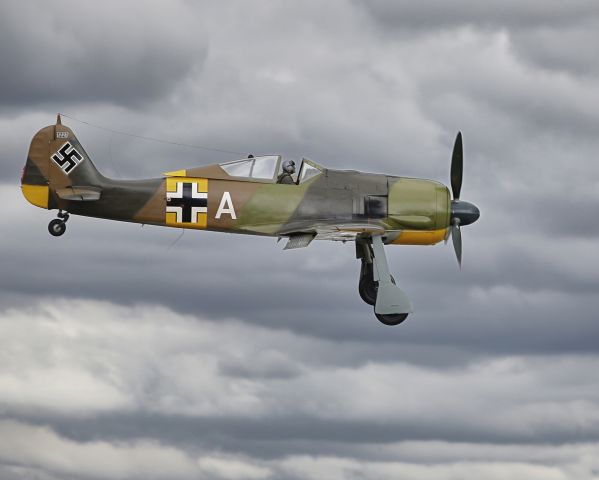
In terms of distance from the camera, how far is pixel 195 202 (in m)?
32.1

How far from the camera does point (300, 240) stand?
31.7 metres

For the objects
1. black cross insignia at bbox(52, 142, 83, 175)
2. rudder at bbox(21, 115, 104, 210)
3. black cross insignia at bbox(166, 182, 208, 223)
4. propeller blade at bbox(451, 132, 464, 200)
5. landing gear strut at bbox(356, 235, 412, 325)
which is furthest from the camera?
propeller blade at bbox(451, 132, 464, 200)

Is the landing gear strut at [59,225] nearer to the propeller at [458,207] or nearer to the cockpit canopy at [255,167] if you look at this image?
the cockpit canopy at [255,167]

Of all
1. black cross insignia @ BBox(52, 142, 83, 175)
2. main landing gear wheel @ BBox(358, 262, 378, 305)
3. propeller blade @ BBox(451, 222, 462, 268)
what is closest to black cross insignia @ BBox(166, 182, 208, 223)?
black cross insignia @ BBox(52, 142, 83, 175)

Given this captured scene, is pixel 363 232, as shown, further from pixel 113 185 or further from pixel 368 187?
pixel 113 185

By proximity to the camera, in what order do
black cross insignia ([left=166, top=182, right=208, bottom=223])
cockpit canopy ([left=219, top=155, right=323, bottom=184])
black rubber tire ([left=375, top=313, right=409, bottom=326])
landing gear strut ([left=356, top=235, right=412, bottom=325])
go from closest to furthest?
1. landing gear strut ([left=356, top=235, right=412, bottom=325])
2. black rubber tire ([left=375, top=313, right=409, bottom=326])
3. black cross insignia ([left=166, top=182, right=208, bottom=223])
4. cockpit canopy ([left=219, top=155, right=323, bottom=184])

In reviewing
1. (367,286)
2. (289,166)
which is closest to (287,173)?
(289,166)

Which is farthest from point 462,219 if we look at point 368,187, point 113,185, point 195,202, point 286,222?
point 113,185

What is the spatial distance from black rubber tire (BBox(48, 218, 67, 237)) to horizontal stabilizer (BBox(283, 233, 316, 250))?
6.06 m

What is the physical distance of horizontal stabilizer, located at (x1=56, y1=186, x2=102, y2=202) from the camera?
32.1 meters

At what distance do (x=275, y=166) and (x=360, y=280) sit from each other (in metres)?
4.08

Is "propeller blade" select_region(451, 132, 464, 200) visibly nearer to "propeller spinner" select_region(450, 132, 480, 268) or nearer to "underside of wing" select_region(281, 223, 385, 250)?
"propeller spinner" select_region(450, 132, 480, 268)

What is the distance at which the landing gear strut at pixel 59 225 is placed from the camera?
3231 centimetres

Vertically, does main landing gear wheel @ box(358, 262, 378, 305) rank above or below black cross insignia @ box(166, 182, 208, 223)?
below
